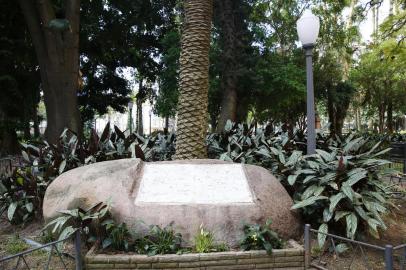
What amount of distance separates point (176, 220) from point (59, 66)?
10.3 m

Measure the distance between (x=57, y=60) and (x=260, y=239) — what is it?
435 inches

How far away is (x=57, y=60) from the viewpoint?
551 inches

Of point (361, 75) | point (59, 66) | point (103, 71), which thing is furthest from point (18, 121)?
point (361, 75)

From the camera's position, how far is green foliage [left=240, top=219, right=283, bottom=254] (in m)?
5.10

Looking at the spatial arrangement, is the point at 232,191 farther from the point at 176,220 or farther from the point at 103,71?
the point at 103,71

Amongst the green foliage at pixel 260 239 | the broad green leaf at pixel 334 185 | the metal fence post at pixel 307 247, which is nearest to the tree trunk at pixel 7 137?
the green foliage at pixel 260 239

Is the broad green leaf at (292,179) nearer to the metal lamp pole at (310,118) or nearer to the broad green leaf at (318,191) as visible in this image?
the broad green leaf at (318,191)

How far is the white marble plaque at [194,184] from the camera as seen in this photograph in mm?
5691

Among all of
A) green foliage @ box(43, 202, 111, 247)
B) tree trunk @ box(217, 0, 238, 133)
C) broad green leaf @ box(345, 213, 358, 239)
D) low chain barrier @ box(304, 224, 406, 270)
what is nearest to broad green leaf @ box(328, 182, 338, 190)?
broad green leaf @ box(345, 213, 358, 239)

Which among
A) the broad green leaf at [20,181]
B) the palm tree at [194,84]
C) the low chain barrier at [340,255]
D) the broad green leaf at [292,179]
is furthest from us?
the palm tree at [194,84]

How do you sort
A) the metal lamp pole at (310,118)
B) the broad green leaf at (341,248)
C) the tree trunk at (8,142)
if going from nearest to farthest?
the broad green leaf at (341,248) < the metal lamp pole at (310,118) < the tree trunk at (8,142)

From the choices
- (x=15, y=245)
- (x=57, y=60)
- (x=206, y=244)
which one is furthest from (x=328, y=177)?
(x=57, y=60)

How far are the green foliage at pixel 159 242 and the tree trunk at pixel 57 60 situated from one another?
9372 millimetres

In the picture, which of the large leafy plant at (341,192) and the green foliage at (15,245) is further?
the green foliage at (15,245)
